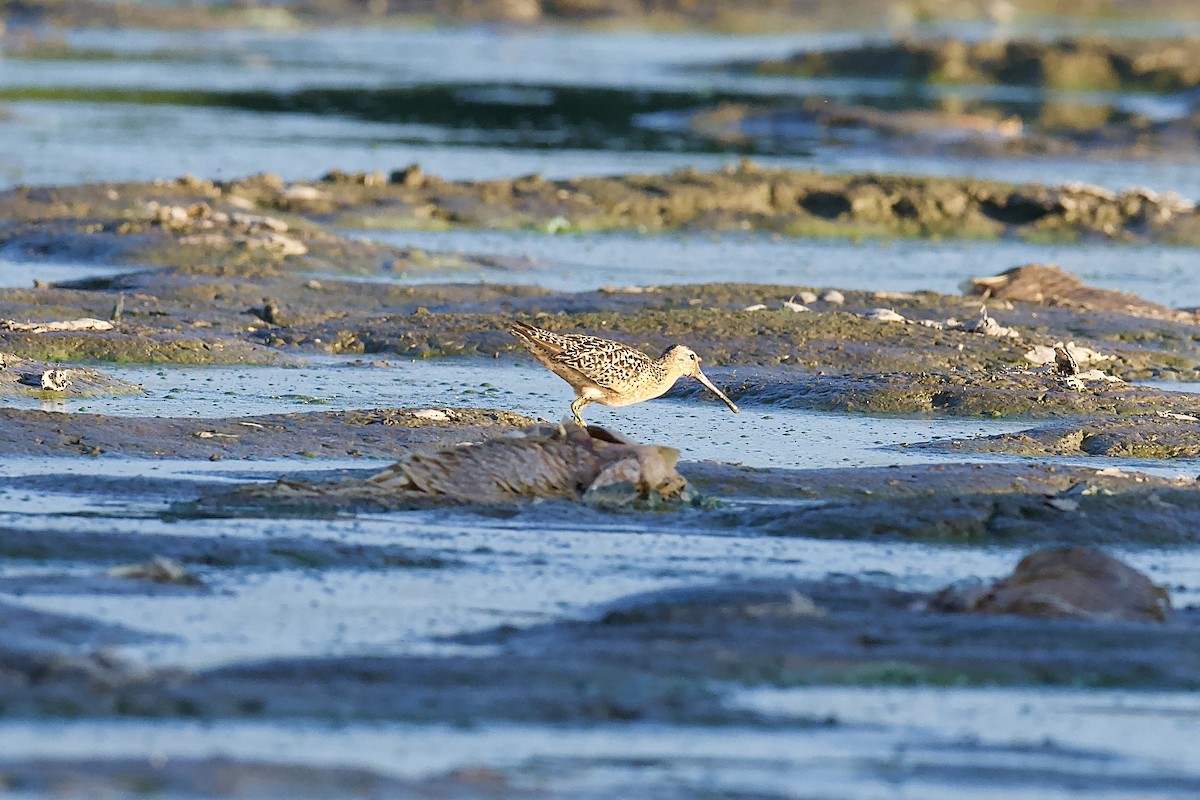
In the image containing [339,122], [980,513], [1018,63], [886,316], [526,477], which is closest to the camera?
[980,513]

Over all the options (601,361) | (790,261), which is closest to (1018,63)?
(790,261)

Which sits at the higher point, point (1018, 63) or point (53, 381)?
point (53, 381)

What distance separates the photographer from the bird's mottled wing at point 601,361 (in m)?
9.95

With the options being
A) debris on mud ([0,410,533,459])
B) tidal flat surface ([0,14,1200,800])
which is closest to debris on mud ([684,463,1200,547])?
tidal flat surface ([0,14,1200,800])

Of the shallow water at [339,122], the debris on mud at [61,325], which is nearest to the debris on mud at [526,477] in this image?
the debris on mud at [61,325]

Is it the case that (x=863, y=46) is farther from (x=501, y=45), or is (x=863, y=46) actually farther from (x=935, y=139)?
(x=935, y=139)

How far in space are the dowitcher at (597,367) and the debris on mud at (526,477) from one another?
6.09 feet

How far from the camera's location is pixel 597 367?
32.7ft

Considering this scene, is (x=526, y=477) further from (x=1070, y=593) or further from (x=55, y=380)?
(x=55, y=380)

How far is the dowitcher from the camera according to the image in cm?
996

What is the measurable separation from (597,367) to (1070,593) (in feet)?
12.7

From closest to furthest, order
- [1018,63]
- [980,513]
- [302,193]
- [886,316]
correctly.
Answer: [980,513] < [886,316] < [302,193] < [1018,63]

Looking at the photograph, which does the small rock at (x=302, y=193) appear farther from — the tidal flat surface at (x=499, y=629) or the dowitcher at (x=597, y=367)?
the dowitcher at (x=597, y=367)

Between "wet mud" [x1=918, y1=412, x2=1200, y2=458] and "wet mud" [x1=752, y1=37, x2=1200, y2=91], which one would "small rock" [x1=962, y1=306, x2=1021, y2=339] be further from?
"wet mud" [x1=752, y1=37, x2=1200, y2=91]
